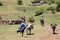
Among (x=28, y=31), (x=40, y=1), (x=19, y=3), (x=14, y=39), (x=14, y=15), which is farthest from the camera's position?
(x=40, y=1)

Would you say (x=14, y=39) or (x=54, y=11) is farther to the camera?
(x=54, y=11)

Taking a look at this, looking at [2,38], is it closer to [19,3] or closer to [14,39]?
[14,39]

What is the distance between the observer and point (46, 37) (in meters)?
20.5

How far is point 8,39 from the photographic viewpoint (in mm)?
19844

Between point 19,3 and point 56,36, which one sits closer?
point 56,36

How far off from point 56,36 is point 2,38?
14.7 feet

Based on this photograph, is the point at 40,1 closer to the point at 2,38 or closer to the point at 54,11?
the point at 54,11

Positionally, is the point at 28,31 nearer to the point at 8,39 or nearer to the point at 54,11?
the point at 8,39

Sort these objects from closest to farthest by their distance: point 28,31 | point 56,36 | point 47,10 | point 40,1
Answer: point 56,36
point 28,31
point 47,10
point 40,1

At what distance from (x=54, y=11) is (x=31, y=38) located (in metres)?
31.2

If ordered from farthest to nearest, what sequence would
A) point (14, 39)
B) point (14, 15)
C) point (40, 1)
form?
point (40, 1) < point (14, 15) < point (14, 39)

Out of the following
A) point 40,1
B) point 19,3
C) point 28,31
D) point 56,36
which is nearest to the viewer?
point 56,36

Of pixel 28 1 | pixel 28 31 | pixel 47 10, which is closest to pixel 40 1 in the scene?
pixel 28 1

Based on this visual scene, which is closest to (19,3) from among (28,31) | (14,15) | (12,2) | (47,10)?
(12,2)
